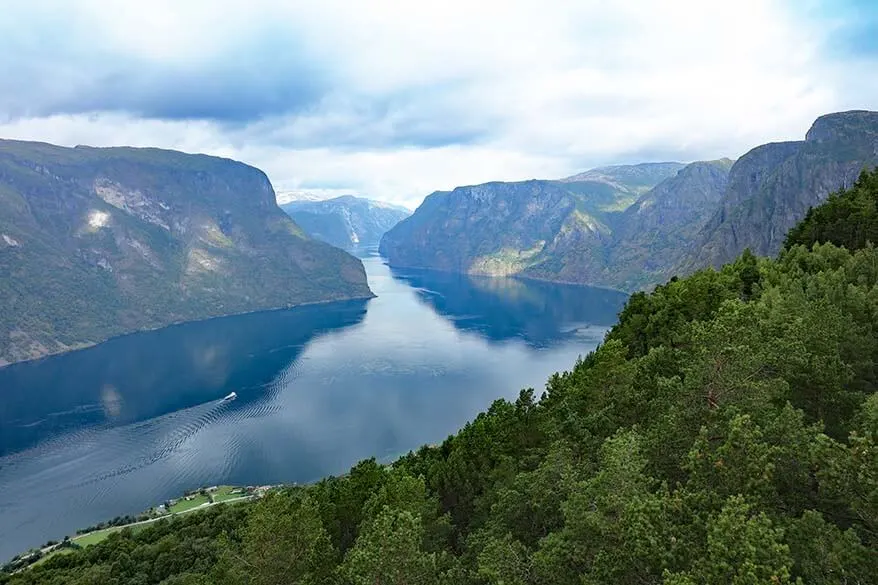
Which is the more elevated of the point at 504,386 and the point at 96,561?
the point at 96,561

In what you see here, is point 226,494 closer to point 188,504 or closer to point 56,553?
point 188,504

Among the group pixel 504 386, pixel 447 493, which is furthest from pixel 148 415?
pixel 447 493

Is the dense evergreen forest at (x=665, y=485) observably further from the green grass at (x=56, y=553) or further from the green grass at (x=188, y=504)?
the green grass at (x=188, y=504)

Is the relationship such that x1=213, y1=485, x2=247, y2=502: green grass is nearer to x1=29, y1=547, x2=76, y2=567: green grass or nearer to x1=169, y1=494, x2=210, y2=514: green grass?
x1=169, y1=494, x2=210, y2=514: green grass

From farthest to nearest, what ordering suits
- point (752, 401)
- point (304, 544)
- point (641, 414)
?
→ point (641, 414)
point (304, 544)
point (752, 401)

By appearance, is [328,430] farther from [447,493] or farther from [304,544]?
[304,544]

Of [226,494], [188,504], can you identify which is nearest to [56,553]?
[188,504]
